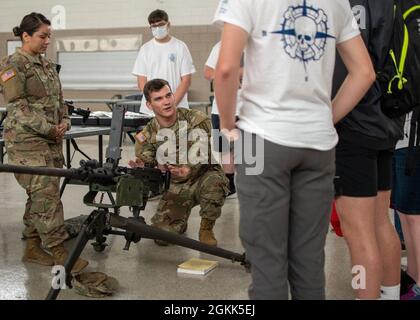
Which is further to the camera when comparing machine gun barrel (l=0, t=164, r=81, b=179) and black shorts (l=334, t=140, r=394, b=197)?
black shorts (l=334, t=140, r=394, b=197)

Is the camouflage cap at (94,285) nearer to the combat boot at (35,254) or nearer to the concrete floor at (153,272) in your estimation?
the concrete floor at (153,272)

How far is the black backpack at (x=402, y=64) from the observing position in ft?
5.93

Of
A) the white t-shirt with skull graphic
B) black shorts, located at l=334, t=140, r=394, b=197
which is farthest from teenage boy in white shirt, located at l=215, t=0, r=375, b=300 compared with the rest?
black shorts, located at l=334, t=140, r=394, b=197

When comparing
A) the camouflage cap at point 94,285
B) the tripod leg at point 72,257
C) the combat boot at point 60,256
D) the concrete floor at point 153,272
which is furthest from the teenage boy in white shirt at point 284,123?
the combat boot at point 60,256

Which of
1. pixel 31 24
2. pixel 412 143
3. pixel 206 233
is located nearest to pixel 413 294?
pixel 412 143

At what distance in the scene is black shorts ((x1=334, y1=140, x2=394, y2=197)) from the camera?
5.83 feet

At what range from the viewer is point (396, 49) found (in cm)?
182

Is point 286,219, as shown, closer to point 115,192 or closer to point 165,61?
point 115,192

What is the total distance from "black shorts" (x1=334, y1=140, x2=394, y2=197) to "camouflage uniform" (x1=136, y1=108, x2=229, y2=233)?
4.92 ft

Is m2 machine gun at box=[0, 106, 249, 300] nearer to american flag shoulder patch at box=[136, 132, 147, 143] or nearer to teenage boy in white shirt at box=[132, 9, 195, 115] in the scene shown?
american flag shoulder patch at box=[136, 132, 147, 143]

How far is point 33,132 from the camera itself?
2.82 m
